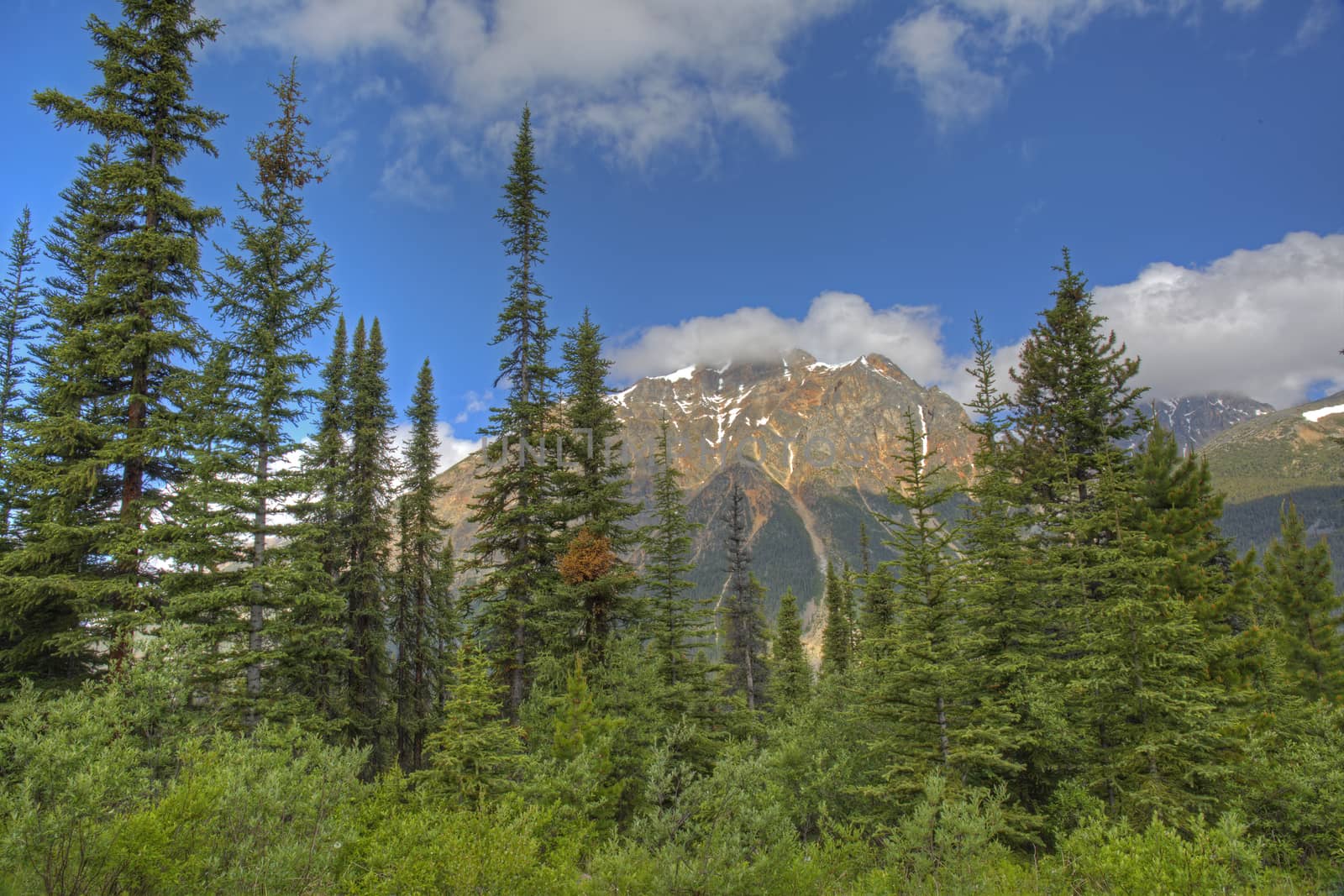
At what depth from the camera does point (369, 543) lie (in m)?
25.0

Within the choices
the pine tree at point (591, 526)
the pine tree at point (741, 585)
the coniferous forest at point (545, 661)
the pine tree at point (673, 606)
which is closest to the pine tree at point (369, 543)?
the coniferous forest at point (545, 661)

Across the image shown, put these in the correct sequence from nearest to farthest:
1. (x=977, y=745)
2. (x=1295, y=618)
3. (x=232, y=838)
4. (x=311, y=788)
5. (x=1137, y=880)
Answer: (x=232, y=838), (x=1137, y=880), (x=311, y=788), (x=977, y=745), (x=1295, y=618)

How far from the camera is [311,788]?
845 cm

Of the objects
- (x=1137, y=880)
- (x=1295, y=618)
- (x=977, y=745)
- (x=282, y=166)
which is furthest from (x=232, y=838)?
(x=1295, y=618)

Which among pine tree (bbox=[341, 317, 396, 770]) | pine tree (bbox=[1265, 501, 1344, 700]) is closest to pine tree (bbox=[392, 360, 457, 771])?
pine tree (bbox=[341, 317, 396, 770])

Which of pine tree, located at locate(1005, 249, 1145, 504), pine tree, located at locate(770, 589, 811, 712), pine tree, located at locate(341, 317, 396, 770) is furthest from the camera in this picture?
pine tree, located at locate(770, 589, 811, 712)

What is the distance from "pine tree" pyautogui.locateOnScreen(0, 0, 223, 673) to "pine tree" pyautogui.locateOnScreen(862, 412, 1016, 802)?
1763 cm

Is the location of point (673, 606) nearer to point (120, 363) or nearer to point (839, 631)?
point (120, 363)

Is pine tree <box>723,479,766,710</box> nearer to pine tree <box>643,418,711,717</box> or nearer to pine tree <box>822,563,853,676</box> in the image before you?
pine tree <box>643,418,711,717</box>

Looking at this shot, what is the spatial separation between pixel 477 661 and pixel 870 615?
3546 cm

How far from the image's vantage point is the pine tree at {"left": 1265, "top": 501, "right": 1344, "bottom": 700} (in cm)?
2598

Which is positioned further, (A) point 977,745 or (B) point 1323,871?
(A) point 977,745

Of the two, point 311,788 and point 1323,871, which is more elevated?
point 311,788

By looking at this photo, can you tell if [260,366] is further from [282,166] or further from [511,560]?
[511,560]
